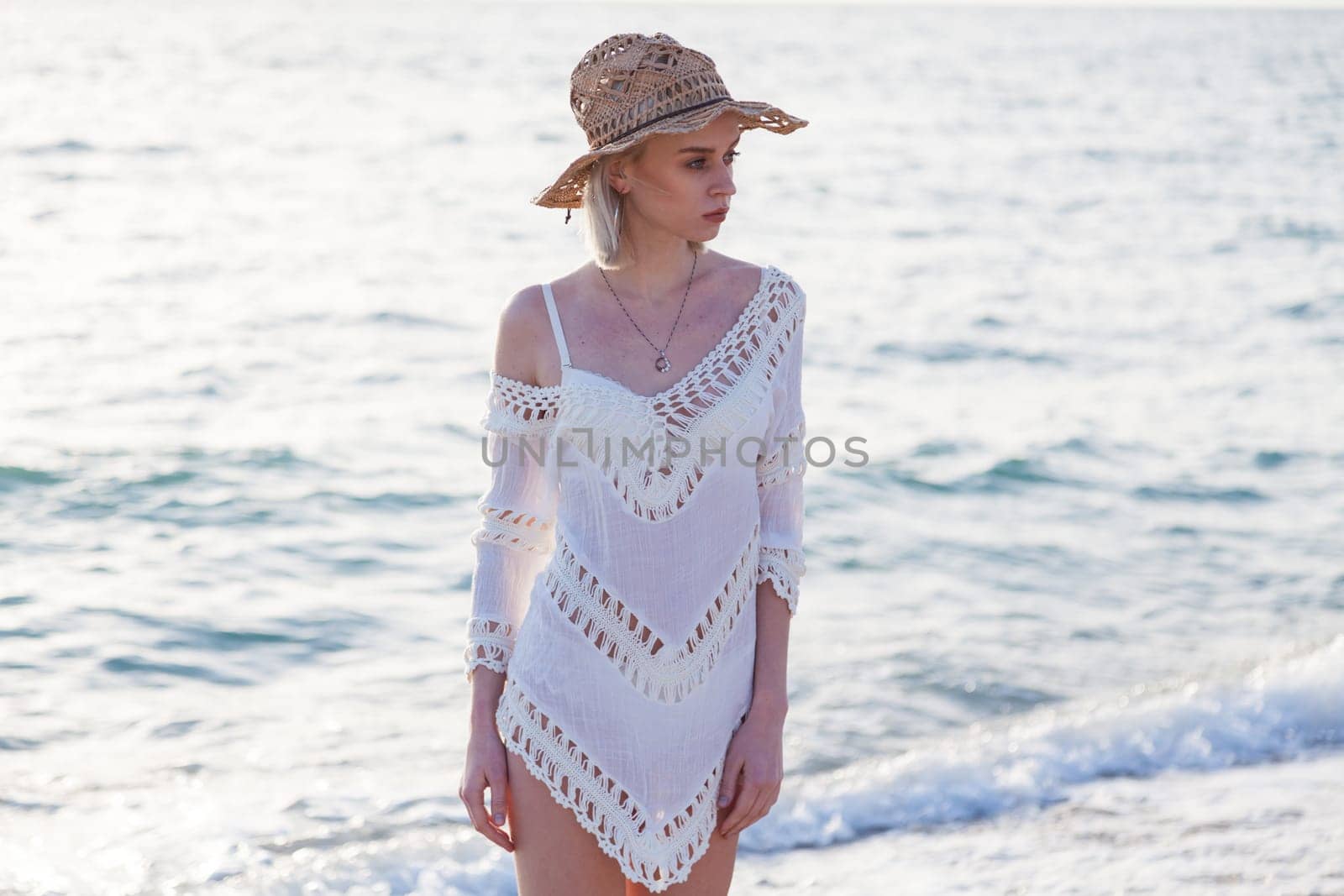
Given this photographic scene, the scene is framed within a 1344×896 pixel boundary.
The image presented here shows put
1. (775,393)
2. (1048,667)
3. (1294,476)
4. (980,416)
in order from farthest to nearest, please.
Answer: (980,416) → (1294,476) → (1048,667) → (775,393)

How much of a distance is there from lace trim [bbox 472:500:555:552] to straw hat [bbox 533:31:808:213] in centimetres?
60

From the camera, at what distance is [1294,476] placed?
983 centimetres

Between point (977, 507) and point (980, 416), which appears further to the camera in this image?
point (980, 416)

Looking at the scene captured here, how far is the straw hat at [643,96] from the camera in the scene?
2.42 m

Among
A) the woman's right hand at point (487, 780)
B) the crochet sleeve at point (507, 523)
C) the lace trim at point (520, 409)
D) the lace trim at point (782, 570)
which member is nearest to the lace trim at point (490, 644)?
the crochet sleeve at point (507, 523)

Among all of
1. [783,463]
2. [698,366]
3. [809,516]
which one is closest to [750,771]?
[783,463]

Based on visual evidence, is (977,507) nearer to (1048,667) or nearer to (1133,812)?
(1048,667)

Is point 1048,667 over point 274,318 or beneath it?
beneath

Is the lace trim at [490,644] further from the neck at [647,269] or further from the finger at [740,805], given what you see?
the neck at [647,269]

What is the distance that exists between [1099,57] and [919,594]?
176 feet

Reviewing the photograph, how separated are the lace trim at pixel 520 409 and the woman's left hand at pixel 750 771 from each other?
2.06 feet

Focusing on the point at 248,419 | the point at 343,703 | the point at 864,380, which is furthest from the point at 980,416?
the point at 343,703

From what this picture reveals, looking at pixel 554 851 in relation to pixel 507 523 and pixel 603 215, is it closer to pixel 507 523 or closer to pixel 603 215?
pixel 507 523

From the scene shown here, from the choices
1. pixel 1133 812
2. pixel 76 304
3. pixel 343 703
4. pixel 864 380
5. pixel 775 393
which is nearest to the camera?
pixel 775 393
